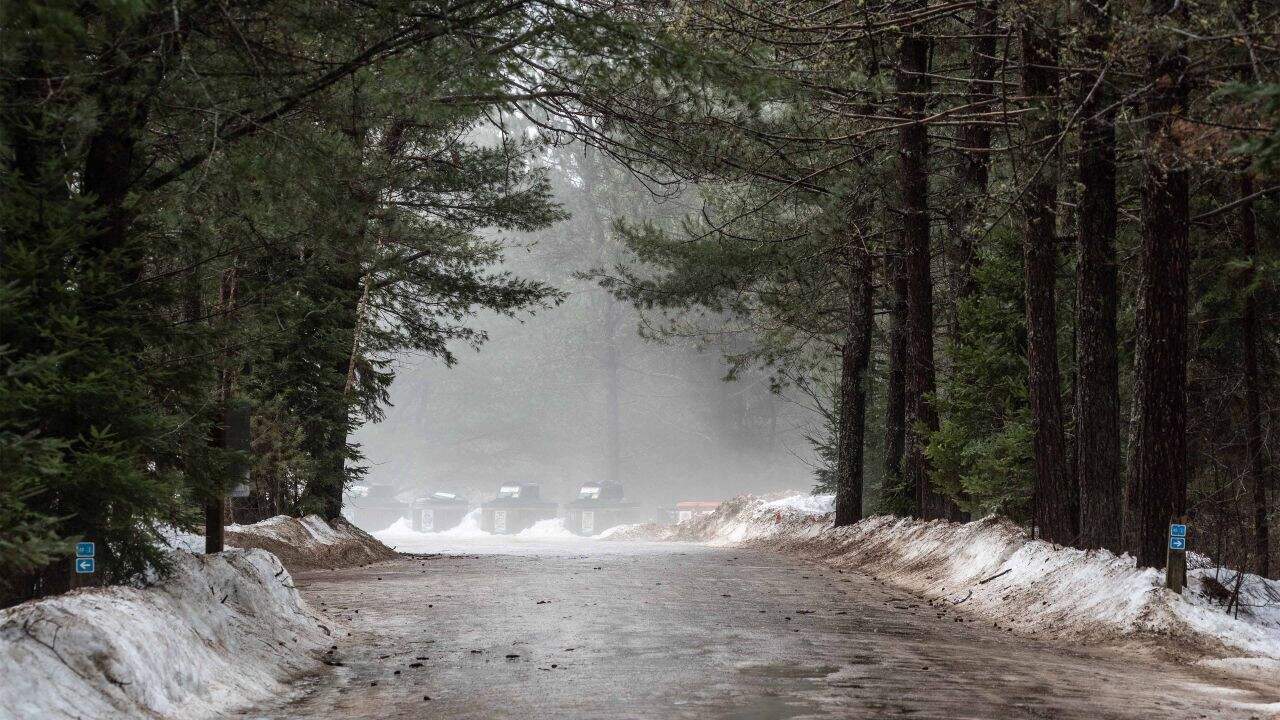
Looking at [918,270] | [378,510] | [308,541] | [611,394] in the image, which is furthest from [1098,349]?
[611,394]

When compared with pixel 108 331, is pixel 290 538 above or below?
below

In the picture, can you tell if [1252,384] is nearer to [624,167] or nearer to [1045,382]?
[1045,382]

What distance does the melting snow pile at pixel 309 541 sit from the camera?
18266 mm

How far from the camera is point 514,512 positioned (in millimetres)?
71312

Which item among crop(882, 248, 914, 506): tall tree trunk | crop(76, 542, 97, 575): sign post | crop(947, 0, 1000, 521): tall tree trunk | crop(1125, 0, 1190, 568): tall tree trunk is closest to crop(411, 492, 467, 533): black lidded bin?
crop(882, 248, 914, 506): tall tree trunk

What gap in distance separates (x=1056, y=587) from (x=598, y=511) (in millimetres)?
58718

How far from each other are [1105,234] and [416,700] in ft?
32.2

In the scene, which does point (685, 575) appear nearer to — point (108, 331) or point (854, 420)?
point (854, 420)

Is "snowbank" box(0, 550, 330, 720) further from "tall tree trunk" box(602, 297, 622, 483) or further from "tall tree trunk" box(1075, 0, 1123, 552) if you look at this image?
"tall tree trunk" box(602, 297, 622, 483)

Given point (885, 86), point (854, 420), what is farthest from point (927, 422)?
point (885, 86)

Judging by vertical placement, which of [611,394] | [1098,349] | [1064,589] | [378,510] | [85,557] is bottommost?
[1064,589]

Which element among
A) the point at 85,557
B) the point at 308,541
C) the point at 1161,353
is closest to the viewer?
the point at 85,557

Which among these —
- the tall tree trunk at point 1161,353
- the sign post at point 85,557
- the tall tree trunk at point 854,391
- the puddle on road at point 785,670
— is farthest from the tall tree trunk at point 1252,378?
the sign post at point 85,557

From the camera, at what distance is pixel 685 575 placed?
62.3 ft
